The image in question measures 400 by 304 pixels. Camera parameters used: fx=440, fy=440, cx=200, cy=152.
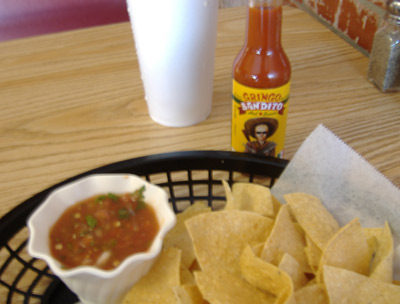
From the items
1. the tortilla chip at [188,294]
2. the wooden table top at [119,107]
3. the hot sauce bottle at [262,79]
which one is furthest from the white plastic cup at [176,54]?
the tortilla chip at [188,294]

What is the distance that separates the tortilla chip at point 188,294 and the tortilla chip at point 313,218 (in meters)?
0.22

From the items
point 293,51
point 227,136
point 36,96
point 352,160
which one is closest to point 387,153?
point 352,160

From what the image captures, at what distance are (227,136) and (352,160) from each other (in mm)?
388

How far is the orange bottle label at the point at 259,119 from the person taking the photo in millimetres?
913

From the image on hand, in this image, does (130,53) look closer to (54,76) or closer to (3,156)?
(54,76)

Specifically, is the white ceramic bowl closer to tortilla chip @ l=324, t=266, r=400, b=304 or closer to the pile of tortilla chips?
the pile of tortilla chips

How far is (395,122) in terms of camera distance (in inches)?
46.1

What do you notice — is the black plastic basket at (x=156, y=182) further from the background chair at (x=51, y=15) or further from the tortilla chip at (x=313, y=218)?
the background chair at (x=51, y=15)

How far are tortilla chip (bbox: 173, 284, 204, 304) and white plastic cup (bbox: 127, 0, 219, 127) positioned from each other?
557 mm

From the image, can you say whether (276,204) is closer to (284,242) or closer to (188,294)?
(284,242)

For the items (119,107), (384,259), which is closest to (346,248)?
(384,259)

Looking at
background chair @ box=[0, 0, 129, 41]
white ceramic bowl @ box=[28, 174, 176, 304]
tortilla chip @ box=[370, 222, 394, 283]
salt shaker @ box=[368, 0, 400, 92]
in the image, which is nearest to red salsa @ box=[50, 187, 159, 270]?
white ceramic bowl @ box=[28, 174, 176, 304]

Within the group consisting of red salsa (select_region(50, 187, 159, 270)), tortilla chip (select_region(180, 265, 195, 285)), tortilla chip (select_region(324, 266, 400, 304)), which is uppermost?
red salsa (select_region(50, 187, 159, 270))

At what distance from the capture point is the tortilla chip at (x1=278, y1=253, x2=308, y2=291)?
73 centimetres
